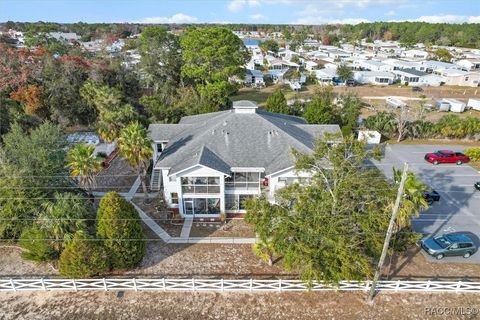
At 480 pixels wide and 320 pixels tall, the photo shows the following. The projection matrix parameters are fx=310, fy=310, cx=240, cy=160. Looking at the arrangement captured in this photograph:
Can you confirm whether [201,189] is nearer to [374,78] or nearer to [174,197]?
[174,197]

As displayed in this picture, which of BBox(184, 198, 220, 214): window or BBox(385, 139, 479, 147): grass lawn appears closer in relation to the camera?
BBox(184, 198, 220, 214): window

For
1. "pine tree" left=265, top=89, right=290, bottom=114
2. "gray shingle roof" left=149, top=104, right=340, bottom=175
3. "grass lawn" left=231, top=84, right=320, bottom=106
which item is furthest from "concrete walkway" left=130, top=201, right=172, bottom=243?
"grass lawn" left=231, top=84, right=320, bottom=106

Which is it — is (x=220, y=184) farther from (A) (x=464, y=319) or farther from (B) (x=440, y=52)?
(B) (x=440, y=52)

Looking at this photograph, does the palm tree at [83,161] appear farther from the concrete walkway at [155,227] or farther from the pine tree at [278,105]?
the pine tree at [278,105]

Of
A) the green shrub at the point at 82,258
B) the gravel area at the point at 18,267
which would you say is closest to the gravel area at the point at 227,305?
the green shrub at the point at 82,258

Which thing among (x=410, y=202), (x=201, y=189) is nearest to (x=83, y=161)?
(x=201, y=189)

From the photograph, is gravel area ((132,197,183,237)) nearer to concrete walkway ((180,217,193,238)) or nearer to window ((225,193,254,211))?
concrete walkway ((180,217,193,238))
